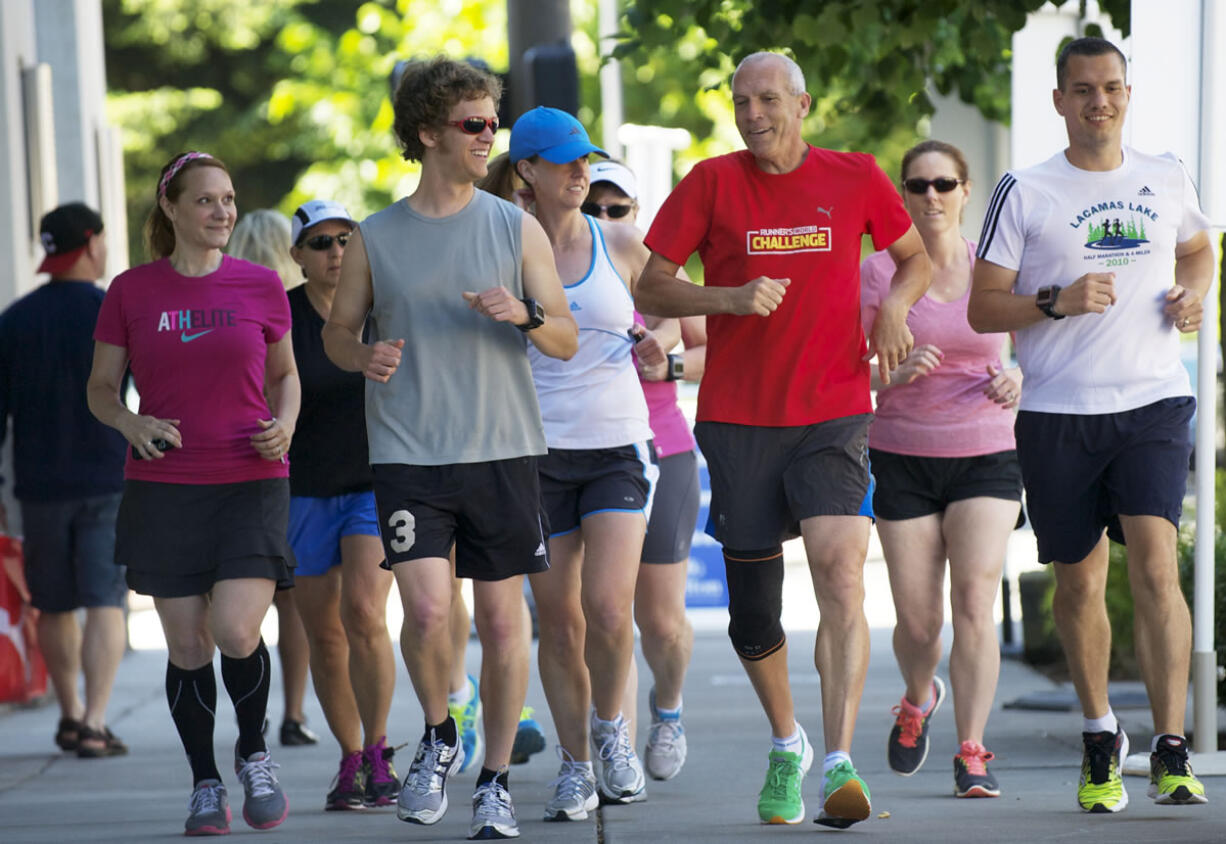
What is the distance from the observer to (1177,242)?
255 inches

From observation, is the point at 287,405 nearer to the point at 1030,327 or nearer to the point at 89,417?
the point at 1030,327

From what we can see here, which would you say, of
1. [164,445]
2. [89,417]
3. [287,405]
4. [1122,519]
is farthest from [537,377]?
[89,417]

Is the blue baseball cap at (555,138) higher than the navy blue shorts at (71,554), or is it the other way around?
the blue baseball cap at (555,138)

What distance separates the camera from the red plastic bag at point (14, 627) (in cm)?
1000

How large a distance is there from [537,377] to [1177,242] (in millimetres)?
2043

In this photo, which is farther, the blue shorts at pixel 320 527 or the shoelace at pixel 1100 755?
the blue shorts at pixel 320 527

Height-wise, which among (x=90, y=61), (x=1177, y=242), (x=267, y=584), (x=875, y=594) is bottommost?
(x=875, y=594)

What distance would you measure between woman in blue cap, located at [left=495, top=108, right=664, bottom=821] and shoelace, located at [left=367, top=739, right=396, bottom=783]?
0.75 metres

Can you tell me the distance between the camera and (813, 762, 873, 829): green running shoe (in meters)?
5.92

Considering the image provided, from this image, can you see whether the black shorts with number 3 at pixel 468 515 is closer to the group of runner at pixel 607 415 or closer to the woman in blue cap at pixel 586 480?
the group of runner at pixel 607 415

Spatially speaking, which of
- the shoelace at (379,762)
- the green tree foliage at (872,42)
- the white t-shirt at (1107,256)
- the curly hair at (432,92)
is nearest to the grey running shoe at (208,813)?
the shoelace at (379,762)

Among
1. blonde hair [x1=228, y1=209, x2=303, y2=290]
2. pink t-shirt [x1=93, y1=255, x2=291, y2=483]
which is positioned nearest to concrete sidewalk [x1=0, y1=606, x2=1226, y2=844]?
pink t-shirt [x1=93, y1=255, x2=291, y2=483]

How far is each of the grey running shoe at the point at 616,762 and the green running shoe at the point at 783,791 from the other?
0.68 metres

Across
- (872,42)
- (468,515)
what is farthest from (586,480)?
(872,42)
